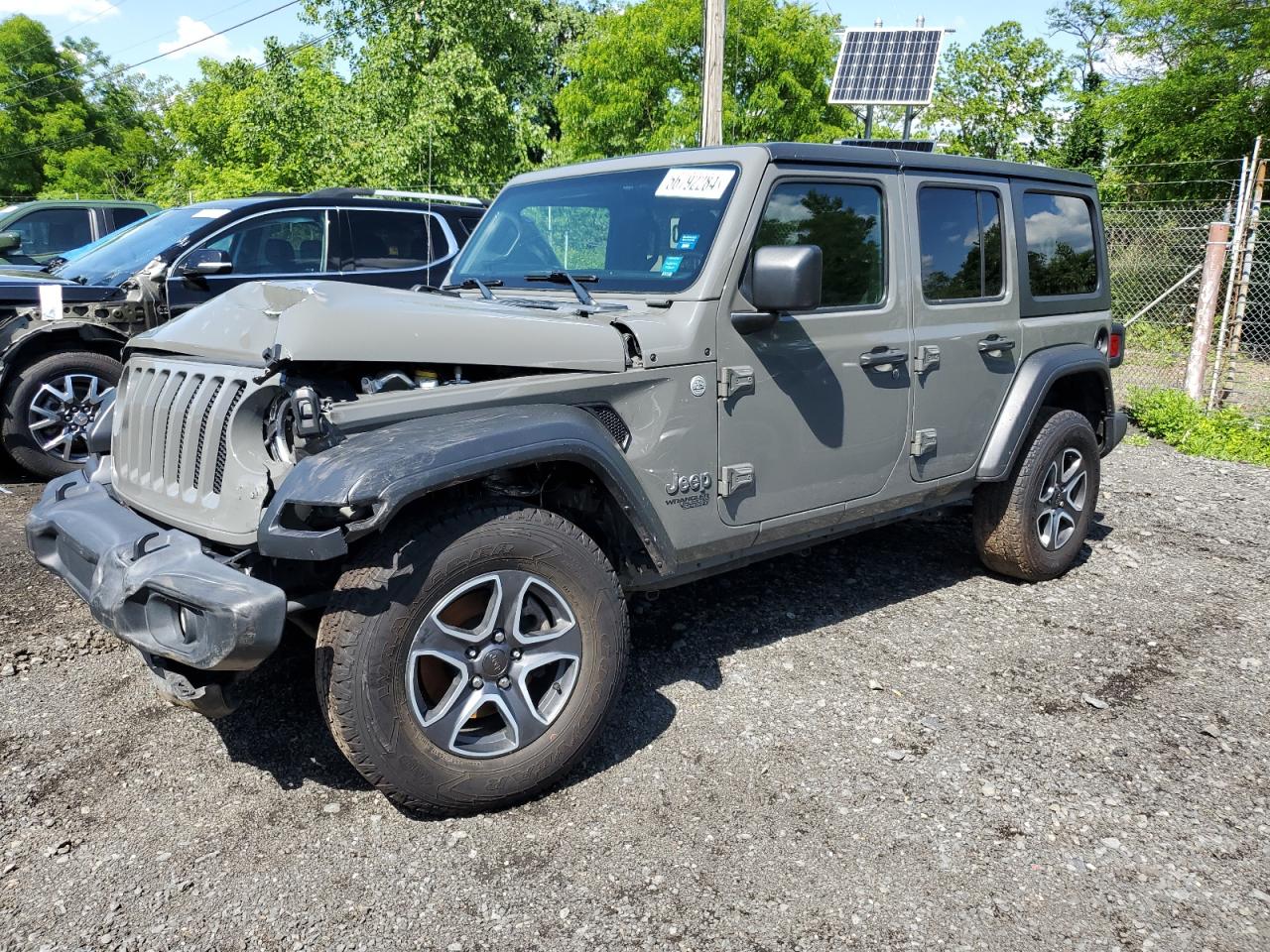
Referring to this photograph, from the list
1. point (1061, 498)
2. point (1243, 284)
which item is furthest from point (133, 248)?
point (1243, 284)

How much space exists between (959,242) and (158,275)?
208 inches

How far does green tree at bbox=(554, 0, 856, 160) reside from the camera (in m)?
18.6

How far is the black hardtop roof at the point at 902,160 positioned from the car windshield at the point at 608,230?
27 cm

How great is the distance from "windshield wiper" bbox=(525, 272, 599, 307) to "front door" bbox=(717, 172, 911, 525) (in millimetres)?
533

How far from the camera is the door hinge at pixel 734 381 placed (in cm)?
347

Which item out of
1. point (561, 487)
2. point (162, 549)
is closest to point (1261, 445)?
point (561, 487)

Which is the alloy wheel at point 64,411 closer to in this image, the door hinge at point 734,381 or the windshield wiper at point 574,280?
the windshield wiper at point 574,280

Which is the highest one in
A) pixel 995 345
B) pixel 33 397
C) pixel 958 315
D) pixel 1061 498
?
pixel 958 315

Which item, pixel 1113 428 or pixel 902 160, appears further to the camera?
pixel 1113 428

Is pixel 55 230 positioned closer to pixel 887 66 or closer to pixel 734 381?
pixel 887 66

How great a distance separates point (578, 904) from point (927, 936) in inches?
35.8

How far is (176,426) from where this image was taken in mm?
3070

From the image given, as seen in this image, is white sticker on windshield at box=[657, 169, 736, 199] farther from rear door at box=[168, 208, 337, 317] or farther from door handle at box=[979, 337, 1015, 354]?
rear door at box=[168, 208, 337, 317]

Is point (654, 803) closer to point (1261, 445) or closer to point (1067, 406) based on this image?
point (1067, 406)
